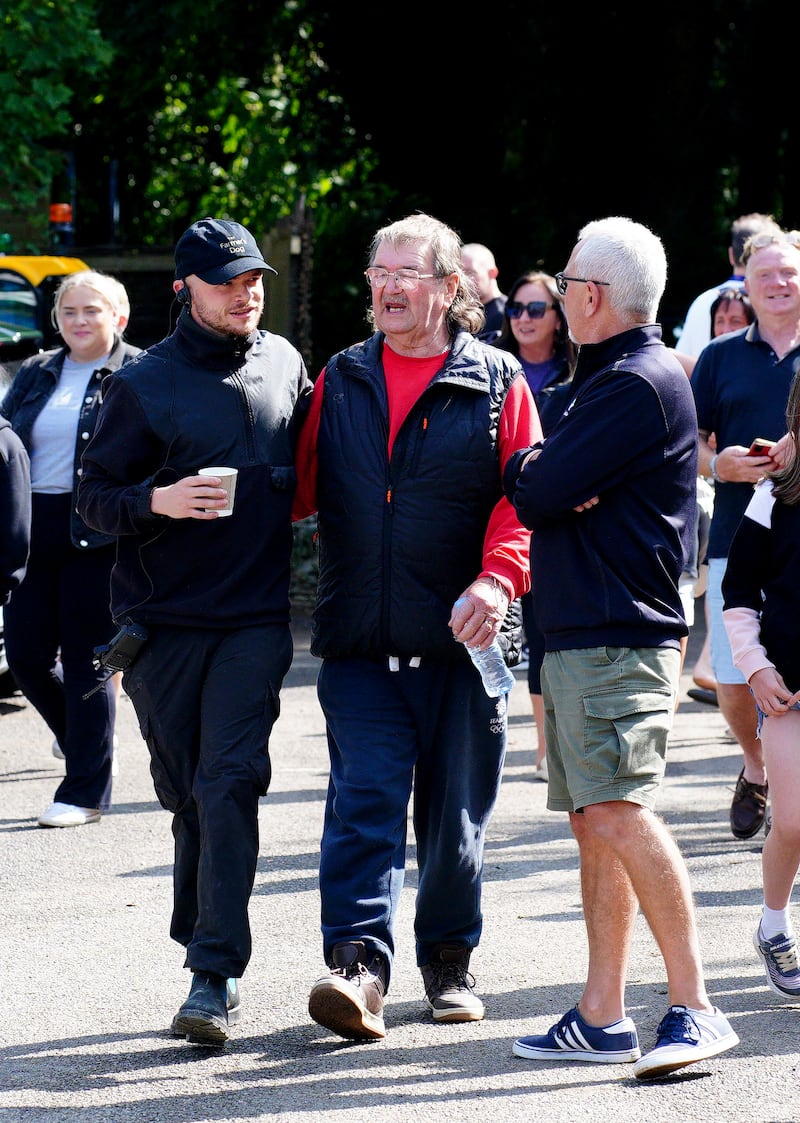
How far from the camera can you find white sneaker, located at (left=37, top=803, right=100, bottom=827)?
6.83m

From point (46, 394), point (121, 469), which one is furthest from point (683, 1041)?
point (46, 394)

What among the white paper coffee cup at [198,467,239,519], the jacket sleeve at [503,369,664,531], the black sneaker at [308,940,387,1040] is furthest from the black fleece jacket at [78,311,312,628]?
the black sneaker at [308,940,387,1040]

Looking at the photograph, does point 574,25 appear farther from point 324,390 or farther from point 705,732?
point 324,390

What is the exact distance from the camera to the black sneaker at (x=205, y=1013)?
4.29m

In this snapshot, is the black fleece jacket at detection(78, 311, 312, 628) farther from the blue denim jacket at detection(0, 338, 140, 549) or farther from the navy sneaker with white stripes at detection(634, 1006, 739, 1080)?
the blue denim jacket at detection(0, 338, 140, 549)

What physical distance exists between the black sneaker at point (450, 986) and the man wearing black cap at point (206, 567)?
530 mm

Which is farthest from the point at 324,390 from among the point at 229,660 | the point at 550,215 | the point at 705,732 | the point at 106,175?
the point at 106,175

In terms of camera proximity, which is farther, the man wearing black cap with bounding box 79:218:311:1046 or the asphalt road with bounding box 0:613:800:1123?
the man wearing black cap with bounding box 79:218:311:1046

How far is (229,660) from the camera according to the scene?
4.50 metres

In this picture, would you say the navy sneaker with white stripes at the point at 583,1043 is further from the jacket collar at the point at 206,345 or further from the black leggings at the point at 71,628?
the black leggings at the point at 71,628

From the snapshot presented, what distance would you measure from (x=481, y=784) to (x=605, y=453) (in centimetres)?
108

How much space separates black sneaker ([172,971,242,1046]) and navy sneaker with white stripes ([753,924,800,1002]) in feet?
4.99

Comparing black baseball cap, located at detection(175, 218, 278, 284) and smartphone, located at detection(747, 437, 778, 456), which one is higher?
black baseball cap, located at detection(175, 218, 278, 284)

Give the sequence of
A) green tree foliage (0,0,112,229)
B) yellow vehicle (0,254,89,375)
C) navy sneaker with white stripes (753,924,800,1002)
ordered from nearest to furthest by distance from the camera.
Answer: navy sneaker with white stripes (753,924,800,1002), yellow vehicle (0,254,89,375), green tree foliage (0,0,112,229)
